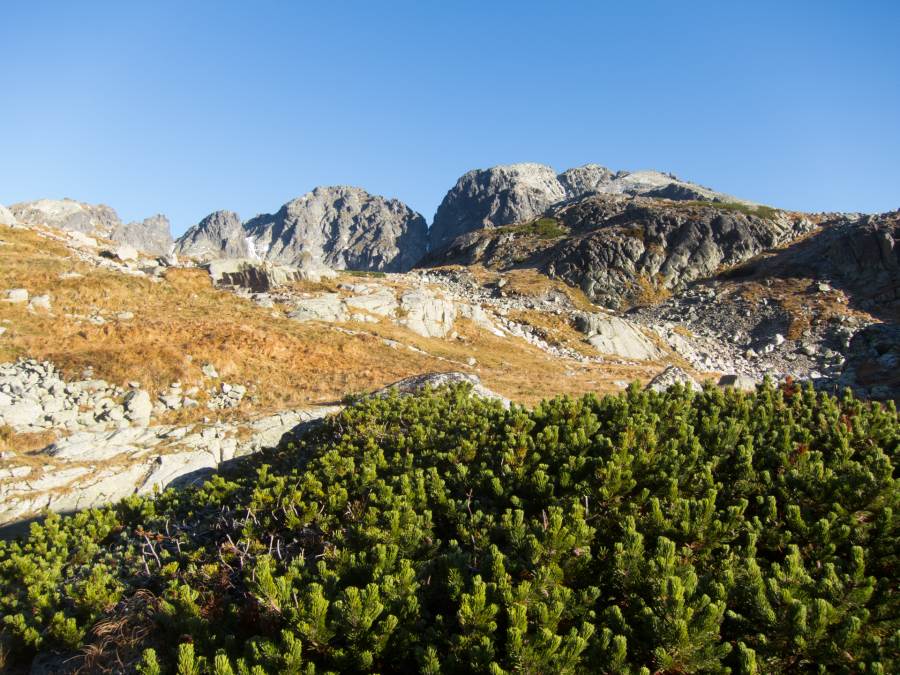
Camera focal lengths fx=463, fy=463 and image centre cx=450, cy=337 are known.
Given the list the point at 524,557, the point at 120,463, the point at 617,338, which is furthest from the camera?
the point at 617,338

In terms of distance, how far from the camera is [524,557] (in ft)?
17.6

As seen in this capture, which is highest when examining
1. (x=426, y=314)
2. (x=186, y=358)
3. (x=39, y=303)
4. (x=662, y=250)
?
(x=662, y=250)

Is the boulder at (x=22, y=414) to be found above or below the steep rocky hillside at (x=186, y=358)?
below

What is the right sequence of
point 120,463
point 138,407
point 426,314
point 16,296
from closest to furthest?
point 120,463 < point 138,407 < point 16,296 < point 426,314

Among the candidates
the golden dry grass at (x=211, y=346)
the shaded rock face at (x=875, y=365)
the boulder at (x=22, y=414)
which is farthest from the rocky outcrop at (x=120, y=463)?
the shaded rock face at (x=875, y=365)

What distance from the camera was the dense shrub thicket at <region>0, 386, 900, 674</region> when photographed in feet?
13.5

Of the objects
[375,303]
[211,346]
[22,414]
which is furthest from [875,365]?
[22,414]

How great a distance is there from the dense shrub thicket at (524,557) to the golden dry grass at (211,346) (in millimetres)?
13652

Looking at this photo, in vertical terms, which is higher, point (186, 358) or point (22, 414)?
point (186, 358)

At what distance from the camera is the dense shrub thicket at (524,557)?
412 cm

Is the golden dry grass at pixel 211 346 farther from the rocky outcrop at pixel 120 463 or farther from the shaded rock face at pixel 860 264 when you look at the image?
the shaded rock face at pixel 860 264

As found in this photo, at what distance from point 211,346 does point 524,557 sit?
25.3m

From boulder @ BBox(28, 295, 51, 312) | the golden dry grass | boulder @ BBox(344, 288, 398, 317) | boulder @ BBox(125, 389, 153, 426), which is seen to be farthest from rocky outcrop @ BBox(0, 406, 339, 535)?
boulder @ BBox(344, 288, 398, 317)

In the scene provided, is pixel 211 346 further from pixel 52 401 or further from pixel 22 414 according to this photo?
pixel 22 414
